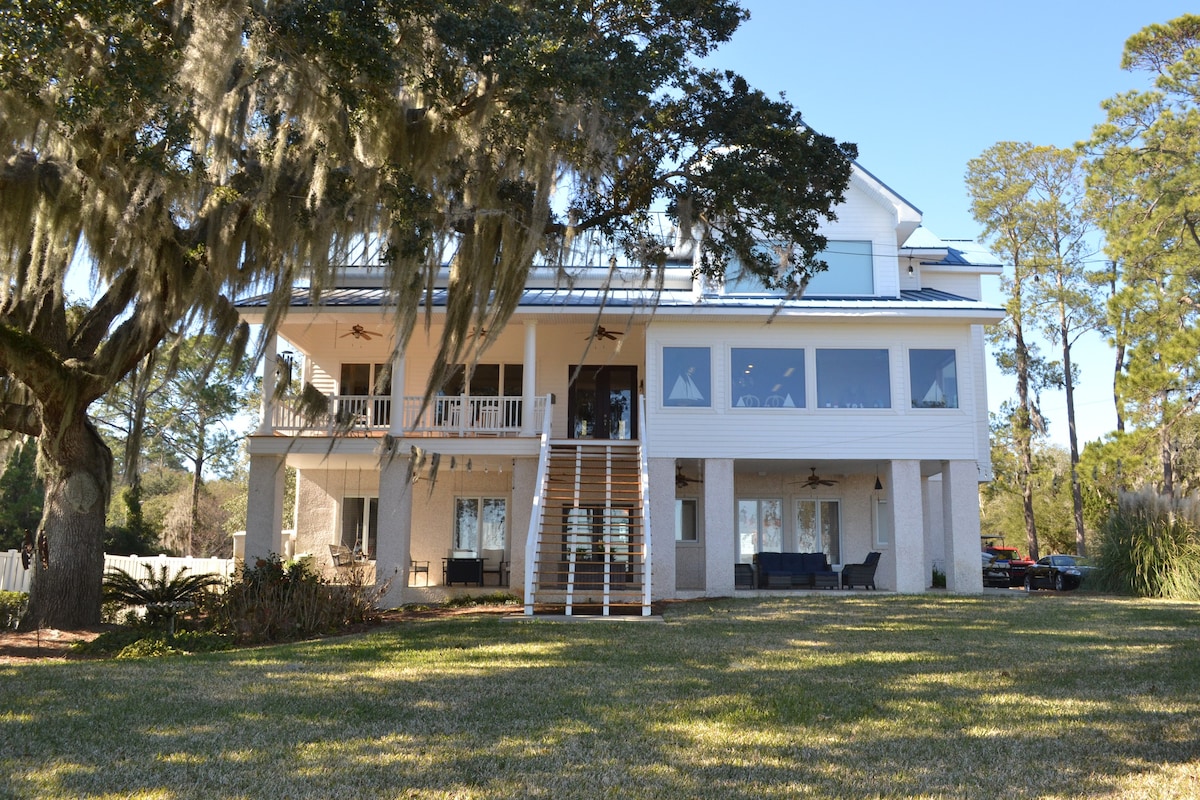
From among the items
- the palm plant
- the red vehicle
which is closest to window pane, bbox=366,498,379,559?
the palm plant

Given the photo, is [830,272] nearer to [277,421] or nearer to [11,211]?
[277,421]

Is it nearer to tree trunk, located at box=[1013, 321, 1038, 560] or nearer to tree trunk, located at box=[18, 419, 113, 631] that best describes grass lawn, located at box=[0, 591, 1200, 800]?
tree trunk, located at box=[18, 419, 113, 631]

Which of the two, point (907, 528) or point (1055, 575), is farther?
point (1055, 575)

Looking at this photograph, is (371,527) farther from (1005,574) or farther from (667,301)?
(1005,574)

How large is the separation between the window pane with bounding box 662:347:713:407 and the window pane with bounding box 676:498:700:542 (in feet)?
10.2

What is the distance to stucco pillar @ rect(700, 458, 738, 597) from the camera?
1584cm

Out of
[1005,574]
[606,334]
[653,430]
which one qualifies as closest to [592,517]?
[653,430]

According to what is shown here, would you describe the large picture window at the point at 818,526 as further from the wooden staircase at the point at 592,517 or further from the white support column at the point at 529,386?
the white support column at the point at 529,386

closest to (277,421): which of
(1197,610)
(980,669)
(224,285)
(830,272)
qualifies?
(224,285)

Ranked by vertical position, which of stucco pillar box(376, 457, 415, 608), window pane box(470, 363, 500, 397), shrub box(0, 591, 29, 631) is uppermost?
window pane box(470, 363, 500, 397)

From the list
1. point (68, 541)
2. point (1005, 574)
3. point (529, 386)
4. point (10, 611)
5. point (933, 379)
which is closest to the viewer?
point (68, 541)

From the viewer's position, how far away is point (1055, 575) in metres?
21.4

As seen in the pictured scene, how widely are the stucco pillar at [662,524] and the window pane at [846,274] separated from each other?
4.47 meters

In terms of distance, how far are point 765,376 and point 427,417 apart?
6.00 m
